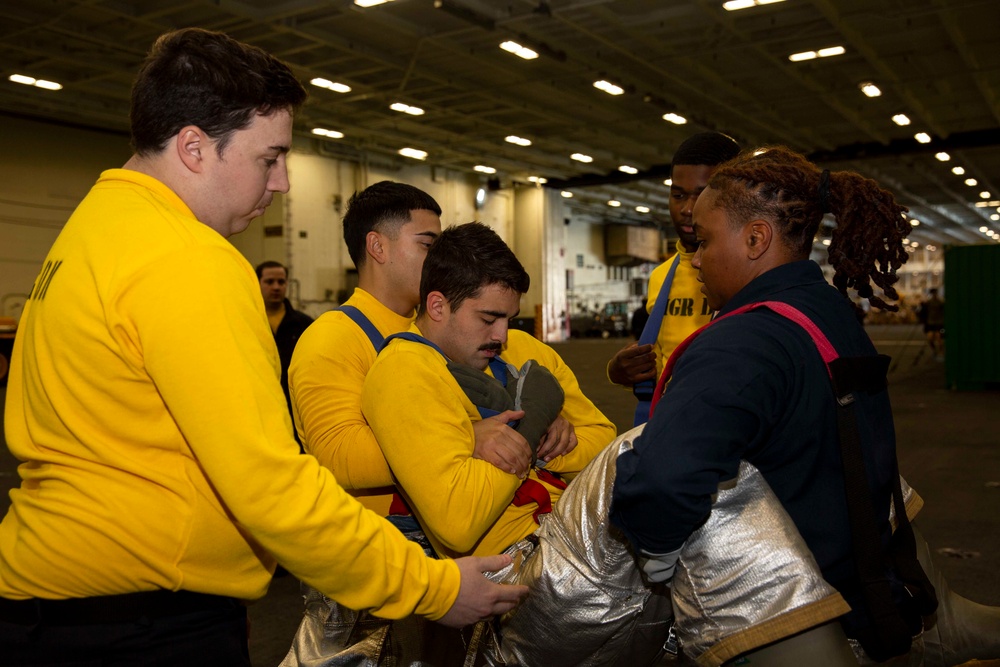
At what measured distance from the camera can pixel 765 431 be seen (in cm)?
157

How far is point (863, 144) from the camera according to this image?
2219cm

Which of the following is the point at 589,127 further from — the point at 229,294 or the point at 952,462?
the point at 229,294

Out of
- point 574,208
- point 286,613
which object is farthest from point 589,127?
point 286,613

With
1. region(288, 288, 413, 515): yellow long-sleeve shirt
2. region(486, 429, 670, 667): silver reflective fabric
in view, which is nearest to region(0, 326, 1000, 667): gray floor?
region(288, 288, 413, 515): yellow long-sleeve shirt

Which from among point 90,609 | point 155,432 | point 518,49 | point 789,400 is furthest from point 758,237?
point 518,49

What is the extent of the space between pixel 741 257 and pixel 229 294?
1.17 metres

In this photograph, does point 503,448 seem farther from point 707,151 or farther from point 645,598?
point 707,151

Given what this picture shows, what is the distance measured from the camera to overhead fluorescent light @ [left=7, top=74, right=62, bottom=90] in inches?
588

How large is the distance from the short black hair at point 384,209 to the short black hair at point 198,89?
136cm

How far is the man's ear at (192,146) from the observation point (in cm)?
143

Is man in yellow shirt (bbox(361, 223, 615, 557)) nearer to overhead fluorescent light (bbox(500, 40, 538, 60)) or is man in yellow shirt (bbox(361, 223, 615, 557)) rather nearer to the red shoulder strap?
the red shoulder strap

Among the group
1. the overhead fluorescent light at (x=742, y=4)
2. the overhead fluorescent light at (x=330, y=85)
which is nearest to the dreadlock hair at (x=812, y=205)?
the overhead fluorescent light at (x=742, y=4)

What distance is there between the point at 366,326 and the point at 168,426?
126 cm

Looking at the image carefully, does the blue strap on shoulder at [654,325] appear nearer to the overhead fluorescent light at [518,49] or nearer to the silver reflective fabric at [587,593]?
the silver reflective fabric at [587,593]
